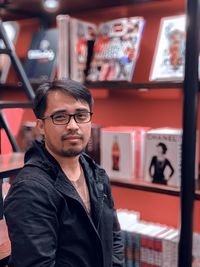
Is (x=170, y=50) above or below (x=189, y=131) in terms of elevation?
above

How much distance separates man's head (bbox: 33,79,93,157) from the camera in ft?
3.22

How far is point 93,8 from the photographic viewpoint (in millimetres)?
2070

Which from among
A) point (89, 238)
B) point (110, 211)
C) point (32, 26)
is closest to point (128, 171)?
point (110, 211)

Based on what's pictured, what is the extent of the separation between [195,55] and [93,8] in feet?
5.63

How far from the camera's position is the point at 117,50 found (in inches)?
72.2

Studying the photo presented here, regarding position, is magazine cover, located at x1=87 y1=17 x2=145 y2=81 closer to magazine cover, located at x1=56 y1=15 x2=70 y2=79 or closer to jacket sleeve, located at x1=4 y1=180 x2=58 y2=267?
magazine cover, located at x1=56 y1=15 x2=70 y2=79

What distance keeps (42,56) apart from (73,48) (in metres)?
0.37

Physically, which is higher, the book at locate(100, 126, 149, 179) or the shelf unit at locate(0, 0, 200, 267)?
the shelf unit at locate(0, 0, 200, 267)

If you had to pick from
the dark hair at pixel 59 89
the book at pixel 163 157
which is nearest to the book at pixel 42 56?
the book at pixel 163 157

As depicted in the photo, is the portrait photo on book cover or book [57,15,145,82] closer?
the portrait photo on book cover

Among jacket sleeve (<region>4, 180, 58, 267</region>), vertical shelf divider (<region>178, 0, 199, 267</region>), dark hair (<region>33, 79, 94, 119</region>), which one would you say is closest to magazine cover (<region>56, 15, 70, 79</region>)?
dark hair (<region>33, 79, 94, 119</region>)

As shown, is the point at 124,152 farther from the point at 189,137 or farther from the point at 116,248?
the point at 189,137

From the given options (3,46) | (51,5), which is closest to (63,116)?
(51,5)

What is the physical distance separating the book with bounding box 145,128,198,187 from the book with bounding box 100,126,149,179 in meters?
0.04
